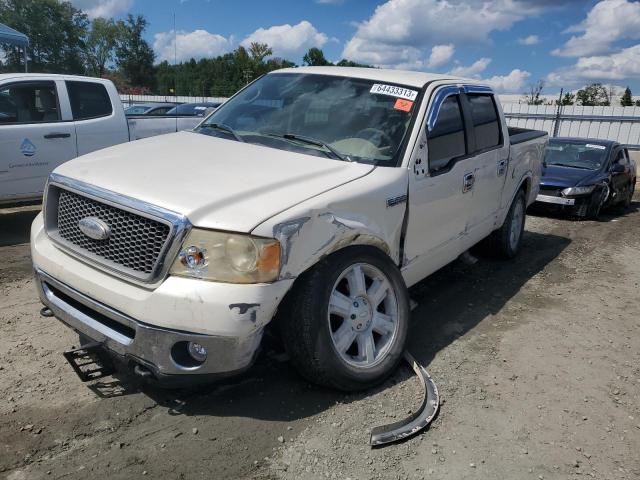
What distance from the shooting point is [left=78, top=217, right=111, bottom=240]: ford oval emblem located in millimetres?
2811

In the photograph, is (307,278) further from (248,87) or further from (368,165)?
(248,87)

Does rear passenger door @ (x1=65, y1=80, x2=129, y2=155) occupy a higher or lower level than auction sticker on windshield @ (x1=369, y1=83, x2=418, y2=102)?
lower

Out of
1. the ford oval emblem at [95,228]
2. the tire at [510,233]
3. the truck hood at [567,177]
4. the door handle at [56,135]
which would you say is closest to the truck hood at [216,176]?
the ford oval emblem at [95,228]

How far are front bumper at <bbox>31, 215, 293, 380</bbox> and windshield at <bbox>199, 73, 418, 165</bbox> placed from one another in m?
1.30

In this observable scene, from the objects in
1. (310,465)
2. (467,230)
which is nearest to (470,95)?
(467,230)

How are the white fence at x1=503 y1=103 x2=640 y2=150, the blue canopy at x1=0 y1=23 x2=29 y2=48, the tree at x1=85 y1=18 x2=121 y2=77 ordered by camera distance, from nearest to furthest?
the blue canopy at x1=0 y1=23 x2=29 y2=48 → the white fence at x1=503 y1=103 x2=640 y2=150 → the tree at x1=85 y1=18 x2=121 y2=77

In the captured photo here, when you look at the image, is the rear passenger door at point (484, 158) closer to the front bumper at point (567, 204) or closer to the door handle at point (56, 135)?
the front bumper at point (567, 204)

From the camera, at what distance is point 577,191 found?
949 cm

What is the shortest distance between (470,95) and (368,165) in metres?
1.92

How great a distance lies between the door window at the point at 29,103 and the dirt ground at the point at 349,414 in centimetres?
291

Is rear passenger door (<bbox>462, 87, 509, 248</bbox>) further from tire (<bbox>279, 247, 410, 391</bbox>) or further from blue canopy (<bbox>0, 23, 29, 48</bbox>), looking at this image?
blue canopy (<bbox>0, 23, 29, 48</bbox>)

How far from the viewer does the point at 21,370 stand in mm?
3385

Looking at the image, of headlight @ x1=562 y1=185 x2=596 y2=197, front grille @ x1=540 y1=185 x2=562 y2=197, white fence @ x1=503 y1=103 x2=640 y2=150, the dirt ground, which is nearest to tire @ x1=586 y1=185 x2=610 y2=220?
headlight @ x1=562 y1=185 x2=596 y2=197

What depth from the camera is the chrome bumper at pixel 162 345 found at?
257cm
